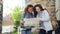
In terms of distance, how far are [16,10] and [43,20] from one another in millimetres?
330

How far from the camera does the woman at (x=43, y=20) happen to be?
1754mm

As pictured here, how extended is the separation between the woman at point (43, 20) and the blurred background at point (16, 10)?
5 centimetres

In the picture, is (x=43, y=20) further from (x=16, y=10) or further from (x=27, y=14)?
(x=16, y=10)

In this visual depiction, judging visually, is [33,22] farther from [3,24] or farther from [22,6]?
[3,24]

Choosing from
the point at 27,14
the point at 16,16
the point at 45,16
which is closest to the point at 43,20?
the point at 45,16

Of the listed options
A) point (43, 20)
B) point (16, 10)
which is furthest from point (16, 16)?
point (43, 20)

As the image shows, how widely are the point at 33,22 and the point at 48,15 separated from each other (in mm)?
185

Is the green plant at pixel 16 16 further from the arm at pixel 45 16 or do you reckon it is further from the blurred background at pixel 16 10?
the arm at pixel 45 16

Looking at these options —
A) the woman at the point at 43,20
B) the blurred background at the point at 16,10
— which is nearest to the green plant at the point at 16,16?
the blurred background at the point at 16,10

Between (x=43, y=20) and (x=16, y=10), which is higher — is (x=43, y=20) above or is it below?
below

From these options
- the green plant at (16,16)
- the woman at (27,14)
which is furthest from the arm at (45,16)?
the green plant at (16,16)

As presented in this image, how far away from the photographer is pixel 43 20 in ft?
5.79

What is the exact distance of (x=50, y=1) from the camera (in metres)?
1.78

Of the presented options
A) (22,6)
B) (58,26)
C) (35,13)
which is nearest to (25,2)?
(22,6)
